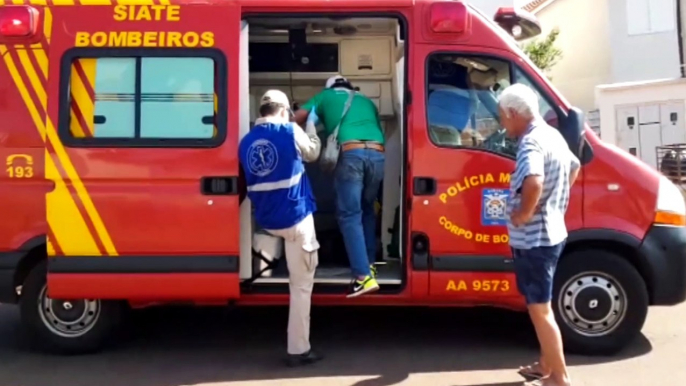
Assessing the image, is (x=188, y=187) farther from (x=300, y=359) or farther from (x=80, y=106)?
(x=300, y=359)

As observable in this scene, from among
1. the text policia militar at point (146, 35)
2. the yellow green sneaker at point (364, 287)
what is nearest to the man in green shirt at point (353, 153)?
the yellow green sneaker at point (364, 287)

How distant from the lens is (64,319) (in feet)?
20.6

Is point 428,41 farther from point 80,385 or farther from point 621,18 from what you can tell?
point 621,18

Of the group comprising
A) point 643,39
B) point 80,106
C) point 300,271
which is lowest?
point 300,271

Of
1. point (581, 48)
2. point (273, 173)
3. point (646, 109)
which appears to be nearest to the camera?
point (273, 173)

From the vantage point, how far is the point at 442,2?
6.03 m

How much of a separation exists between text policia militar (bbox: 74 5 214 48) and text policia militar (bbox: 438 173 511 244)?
6.51 feet

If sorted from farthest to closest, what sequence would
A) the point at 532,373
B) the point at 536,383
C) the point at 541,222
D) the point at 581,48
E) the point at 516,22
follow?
the point at 581,48 → the point at 516,22 → the point at 532,373 → the point at 536,383 → the point at 541,222

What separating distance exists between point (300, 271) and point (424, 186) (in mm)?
1038

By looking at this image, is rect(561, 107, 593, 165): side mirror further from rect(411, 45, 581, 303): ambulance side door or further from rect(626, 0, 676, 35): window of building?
rect(626, 0, 676, 35): window of building

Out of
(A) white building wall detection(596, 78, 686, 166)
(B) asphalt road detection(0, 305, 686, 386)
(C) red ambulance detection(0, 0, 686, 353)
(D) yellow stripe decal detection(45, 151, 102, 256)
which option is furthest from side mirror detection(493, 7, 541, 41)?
(A) white building wall detection(596, 78, 686, 166)

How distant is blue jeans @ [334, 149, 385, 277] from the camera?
20.3 ft

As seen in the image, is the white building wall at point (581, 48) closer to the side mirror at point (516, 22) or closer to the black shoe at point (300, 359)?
the side mirror at point (516, 22)

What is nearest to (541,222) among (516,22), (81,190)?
(516,22)
